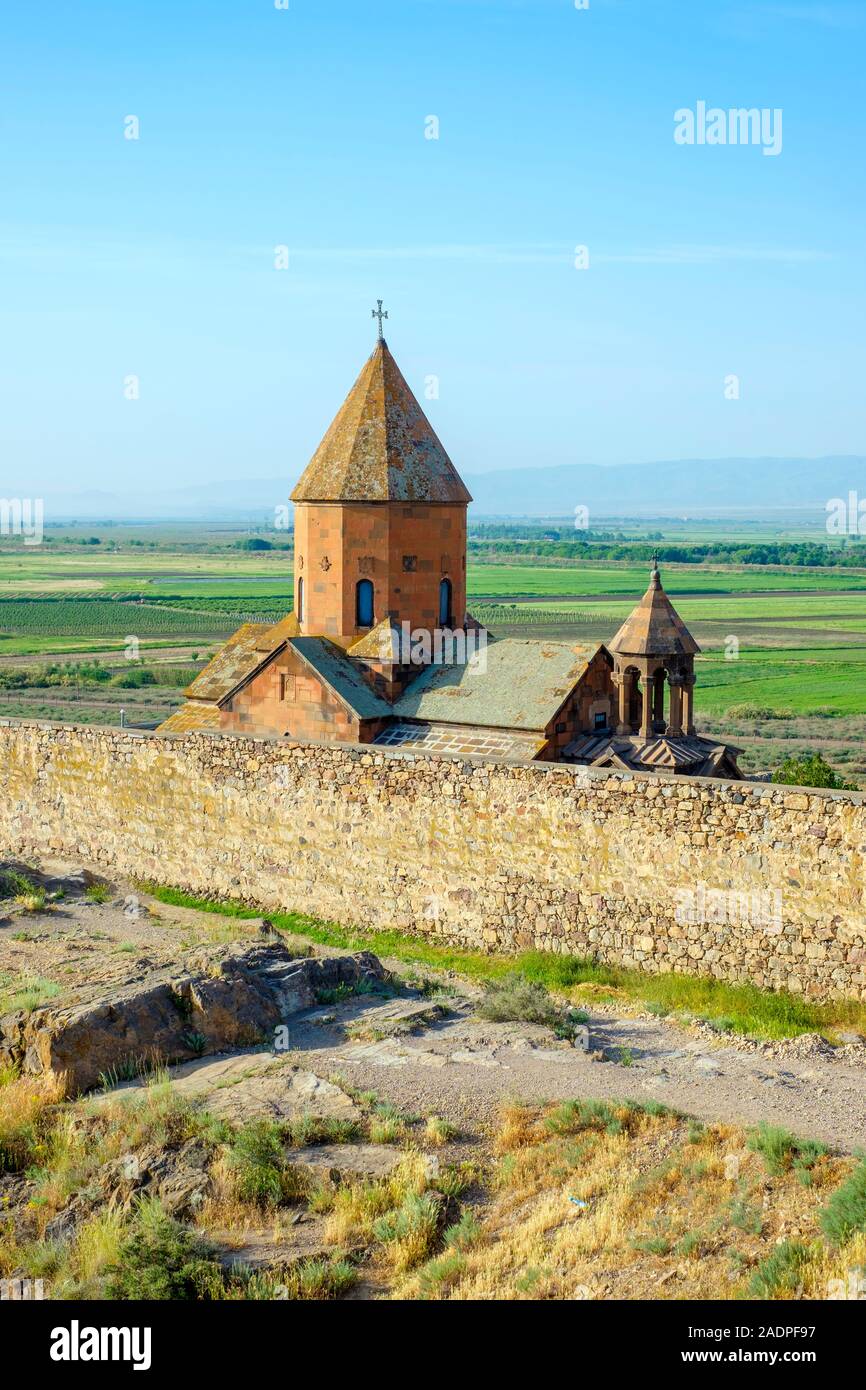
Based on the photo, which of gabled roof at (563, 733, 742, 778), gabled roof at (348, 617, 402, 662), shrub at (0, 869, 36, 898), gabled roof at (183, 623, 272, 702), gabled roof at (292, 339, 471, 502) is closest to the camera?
shrub at (0, 869, 36, 898)

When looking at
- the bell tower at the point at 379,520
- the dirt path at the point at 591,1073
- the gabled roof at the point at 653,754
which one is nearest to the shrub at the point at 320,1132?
the dirt path at the point at 591,1073

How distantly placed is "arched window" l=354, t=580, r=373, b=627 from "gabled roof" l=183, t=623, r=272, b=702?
1.51 m

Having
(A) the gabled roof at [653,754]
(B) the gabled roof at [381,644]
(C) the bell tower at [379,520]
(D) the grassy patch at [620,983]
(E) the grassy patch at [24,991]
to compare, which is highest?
(C) the bell tower at [379,520]

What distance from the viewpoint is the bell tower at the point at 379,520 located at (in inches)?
663

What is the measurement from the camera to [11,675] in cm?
5053

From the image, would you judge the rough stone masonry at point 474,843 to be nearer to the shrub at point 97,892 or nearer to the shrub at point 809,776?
the shrub at point 97,892

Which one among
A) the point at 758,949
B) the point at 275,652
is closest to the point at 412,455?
the point at 275,652

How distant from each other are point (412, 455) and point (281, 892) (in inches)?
221

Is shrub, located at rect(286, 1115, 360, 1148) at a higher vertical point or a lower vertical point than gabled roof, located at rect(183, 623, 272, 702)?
lower

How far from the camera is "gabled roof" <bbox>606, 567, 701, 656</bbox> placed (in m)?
15.3

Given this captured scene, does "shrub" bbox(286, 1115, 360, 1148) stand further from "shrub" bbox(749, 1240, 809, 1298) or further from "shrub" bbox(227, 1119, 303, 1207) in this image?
"shrub" bbox(749, 1240, 809, 1298)

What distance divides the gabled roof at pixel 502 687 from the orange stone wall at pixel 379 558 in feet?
2.90

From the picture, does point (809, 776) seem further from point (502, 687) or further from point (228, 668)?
point (228, 668)

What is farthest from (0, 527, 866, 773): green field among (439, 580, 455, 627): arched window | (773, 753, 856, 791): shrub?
(439, 580, 455, 627): arched window
